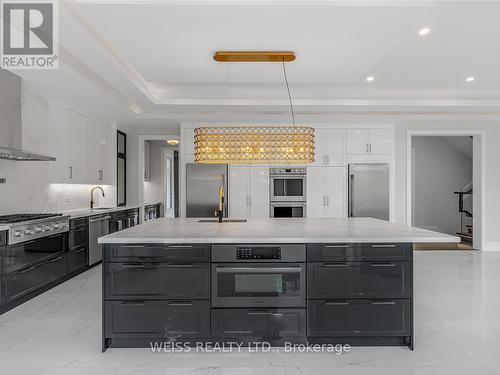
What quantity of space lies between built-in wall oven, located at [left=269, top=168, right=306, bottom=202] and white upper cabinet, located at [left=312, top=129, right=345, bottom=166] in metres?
0.39

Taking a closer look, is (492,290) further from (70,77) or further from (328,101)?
(70,77)

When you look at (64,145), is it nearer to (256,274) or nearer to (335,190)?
(256,274)

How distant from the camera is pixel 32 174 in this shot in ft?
15.4

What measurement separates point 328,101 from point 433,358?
13.1ft

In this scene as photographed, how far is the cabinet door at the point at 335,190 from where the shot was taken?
21.0 feet

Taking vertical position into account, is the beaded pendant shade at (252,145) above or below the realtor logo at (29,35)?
below

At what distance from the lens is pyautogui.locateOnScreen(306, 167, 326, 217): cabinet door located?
6.41 metres

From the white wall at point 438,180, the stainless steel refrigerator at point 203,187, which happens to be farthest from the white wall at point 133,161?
the white wall at point 438,180

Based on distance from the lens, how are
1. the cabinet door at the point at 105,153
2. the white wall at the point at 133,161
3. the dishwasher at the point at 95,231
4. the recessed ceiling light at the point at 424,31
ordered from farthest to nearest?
the white wall at the point at 133,161 → the cabinet door at the point at 105,153 → the dishwasher at the point at 95,231 → the recessed ceiling light at the point at 424,31

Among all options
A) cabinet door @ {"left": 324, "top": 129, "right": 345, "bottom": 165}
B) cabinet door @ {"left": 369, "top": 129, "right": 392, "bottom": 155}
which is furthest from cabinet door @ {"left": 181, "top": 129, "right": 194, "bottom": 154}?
cabinet door @ {"left": 369, "top": 129, "right": 392, "bottom": 155}

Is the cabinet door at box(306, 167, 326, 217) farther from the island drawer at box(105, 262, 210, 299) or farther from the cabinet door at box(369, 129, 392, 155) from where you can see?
the island drawer at box(105, 262, 210, 299)

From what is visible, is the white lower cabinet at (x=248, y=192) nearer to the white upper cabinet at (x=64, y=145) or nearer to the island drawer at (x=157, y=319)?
the white upper cabinet at (x=64, y=145)

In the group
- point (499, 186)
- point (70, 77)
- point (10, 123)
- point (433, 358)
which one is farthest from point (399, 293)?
point (499, 186)

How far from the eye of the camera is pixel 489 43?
3.78 m
